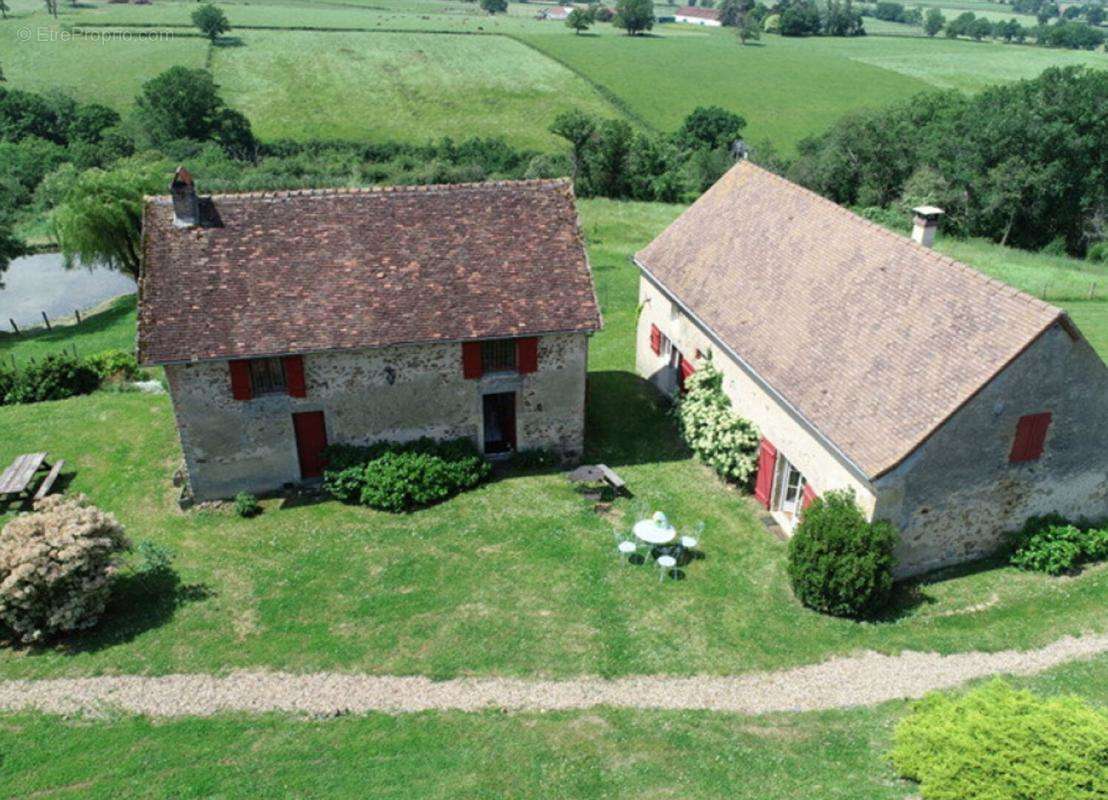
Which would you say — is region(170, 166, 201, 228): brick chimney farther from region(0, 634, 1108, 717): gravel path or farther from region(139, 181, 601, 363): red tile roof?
region(0, 634, 1108, 717): gravel path

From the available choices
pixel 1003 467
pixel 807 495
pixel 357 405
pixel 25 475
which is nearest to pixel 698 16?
pixel 357 405

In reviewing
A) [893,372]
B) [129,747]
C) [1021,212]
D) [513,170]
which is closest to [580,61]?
[513,170]

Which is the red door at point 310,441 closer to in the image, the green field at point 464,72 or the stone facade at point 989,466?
the stone facade at point 989,466

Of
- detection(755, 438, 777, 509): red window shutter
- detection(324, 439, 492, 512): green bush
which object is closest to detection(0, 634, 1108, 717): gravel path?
detection(755, 438, 777, 509): red window shutter

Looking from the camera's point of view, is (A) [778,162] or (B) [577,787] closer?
(B) [577,787]

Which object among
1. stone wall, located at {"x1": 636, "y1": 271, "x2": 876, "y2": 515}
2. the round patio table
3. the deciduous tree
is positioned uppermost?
the deciduous tree

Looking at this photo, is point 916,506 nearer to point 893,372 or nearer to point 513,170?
point 893,372
